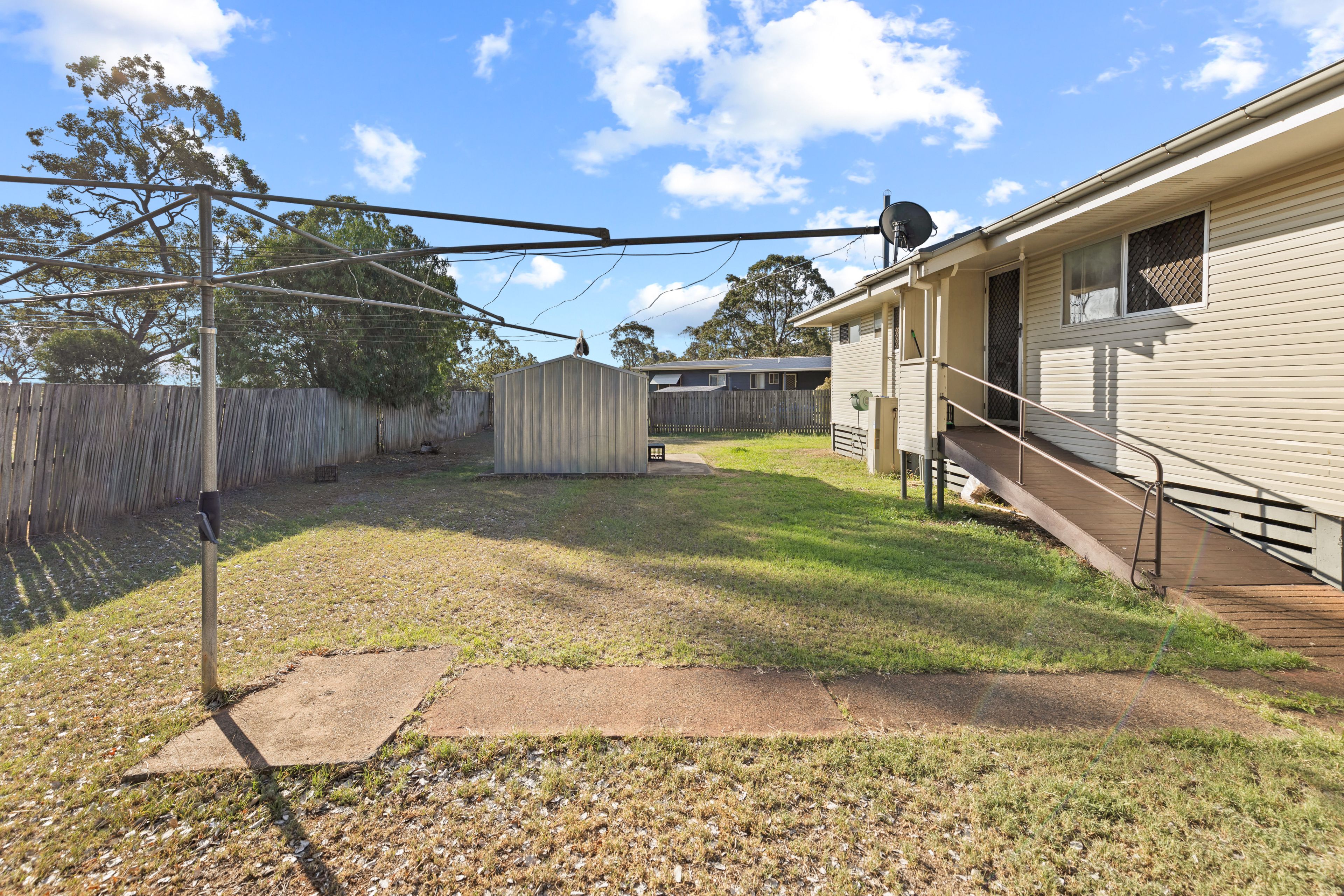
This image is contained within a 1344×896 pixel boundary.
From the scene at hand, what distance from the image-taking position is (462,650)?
412cm

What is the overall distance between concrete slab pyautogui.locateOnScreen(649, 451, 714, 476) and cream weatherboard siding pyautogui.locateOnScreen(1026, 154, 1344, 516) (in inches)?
289

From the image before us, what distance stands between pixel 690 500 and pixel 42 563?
7.48m

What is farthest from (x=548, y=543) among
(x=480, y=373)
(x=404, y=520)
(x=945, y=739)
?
(x=480, y=373)

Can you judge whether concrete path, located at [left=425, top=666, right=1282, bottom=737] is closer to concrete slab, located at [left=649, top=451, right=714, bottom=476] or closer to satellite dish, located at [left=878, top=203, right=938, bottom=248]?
satellite dish, located at [left=878, top=203, right=938, bottom=248]

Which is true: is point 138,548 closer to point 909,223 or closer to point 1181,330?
point 909,223

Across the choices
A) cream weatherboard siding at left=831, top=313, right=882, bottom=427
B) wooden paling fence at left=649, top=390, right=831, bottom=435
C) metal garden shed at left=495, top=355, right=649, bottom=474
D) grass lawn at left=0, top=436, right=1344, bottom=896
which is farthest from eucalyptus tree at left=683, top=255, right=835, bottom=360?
grass lawn at left=0, top=436, right=1344, bottom=896

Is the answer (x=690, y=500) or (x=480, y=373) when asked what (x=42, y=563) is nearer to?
(x=690, y=500)

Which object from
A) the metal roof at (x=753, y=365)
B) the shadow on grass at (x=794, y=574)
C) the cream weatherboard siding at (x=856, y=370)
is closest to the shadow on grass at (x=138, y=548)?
the shadow on grass at (x=794, y=574)

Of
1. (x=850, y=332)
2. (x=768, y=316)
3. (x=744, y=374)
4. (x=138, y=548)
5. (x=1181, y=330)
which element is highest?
(x=768, y=316)

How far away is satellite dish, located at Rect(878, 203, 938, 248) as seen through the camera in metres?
6.75

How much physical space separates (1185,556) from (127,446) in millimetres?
11838

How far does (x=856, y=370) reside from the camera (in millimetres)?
14883

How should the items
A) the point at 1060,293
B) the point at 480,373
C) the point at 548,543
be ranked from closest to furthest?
the point at 548,543, the point at 1060,293, the point at 480,373

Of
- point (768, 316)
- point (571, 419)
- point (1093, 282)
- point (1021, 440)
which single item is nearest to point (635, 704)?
point (1021, 440)
